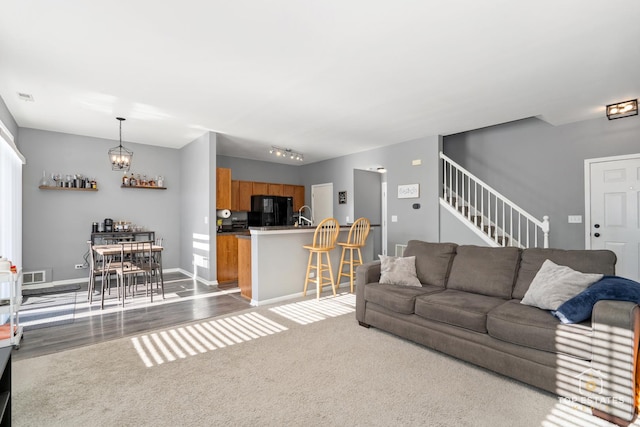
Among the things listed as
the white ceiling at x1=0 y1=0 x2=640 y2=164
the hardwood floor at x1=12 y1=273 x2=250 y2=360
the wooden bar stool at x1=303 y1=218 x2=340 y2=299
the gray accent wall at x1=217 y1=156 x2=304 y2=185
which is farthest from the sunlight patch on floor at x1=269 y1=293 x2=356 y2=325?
the gray accent wall at x1=217 y1=156 x2=304 y2=185

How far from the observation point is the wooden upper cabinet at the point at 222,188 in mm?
6109

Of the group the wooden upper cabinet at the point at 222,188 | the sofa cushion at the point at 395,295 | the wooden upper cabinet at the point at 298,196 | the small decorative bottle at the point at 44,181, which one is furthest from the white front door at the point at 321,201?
the small decorative bottle at the point at 44,181

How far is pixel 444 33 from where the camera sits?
102 inches

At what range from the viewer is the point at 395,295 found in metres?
3.03

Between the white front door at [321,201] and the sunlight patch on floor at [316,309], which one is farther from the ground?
the white front door at [321,201]

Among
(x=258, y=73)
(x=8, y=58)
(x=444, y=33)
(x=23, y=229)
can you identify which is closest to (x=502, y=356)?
(x=444, y=33)

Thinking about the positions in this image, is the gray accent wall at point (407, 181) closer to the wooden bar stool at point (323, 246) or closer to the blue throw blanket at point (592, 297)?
the wooden bar stool at point (323, 246)

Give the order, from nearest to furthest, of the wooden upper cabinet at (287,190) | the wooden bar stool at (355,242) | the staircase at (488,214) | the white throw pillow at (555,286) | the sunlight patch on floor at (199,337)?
the white throw pillow at (555,286), the sunlight patch on floor at (199,337), the wooden bar stool at (355,242), the staircase at (488,214), the wooden upper cabinet at (287,190)

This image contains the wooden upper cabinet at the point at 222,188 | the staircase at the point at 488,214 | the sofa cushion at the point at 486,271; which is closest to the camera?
the sofa cushion at the point at 486,271

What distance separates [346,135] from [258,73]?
277 cm

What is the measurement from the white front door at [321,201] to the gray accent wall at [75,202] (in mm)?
3606

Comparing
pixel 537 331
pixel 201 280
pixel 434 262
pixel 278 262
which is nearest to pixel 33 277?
pixel 201 280

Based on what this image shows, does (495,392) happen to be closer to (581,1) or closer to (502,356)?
(502,356)

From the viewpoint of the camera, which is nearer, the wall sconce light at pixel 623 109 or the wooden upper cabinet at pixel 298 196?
the wall sconce light at pixel 623 109
